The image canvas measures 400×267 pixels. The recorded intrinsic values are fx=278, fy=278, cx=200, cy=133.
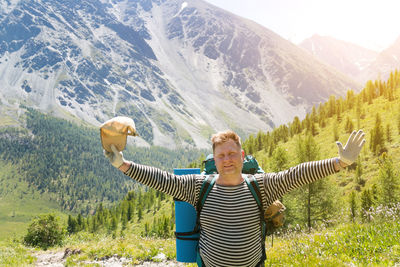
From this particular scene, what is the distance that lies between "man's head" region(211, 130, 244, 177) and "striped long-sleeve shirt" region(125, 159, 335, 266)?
30 cm

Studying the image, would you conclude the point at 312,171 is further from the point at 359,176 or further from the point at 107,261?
the point at 359,176

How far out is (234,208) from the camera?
4.44 metres

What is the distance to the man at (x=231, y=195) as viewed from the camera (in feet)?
14.5

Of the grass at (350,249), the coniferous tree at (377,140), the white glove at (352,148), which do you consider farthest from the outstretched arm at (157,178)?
the coniferous tree at (377,140)

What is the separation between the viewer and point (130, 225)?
310ft

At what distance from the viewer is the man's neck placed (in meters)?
4.51

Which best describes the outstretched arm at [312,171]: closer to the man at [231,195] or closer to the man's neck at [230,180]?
the man at [231,195]

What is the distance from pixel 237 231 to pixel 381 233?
198 inches

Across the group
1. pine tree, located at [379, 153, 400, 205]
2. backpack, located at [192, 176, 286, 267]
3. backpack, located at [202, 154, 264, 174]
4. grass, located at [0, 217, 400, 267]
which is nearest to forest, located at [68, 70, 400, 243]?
pine tree, located at [379, 153, 400, 205]

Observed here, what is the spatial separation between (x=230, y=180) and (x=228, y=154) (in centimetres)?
45

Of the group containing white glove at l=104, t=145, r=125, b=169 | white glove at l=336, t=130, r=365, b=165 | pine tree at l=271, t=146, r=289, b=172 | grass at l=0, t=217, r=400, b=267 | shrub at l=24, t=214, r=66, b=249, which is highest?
pine tree at l=271, t=146, r=289, b=172

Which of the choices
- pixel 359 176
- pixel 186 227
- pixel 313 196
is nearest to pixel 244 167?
pixel 186 227

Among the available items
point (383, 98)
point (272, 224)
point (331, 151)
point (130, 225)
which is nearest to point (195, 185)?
point (272, 224)

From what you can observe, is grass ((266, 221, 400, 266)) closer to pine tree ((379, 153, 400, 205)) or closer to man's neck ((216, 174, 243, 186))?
man's neck ((216, 174, 243, 186))
